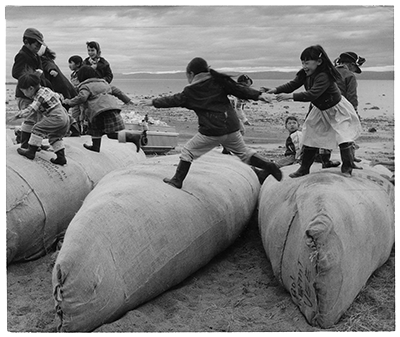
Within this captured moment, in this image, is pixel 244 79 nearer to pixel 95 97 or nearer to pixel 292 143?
pixel 292 143

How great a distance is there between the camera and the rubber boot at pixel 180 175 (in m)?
4.68

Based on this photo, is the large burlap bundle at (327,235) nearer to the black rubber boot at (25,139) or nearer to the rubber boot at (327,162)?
the rubber boot at (327,162)

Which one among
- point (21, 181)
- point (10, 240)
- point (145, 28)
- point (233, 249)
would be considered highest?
point (145, 28)

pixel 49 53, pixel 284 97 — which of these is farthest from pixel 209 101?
pixel 49 53

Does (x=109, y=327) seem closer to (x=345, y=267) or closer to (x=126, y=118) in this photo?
(x=345, y=267)

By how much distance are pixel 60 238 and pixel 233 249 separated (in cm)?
145

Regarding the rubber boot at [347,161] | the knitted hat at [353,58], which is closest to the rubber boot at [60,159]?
the rubber boot at [347,161]

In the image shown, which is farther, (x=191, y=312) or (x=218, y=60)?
(x=218, y=60)

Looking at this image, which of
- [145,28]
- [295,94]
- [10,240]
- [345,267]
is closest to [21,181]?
[10,240]

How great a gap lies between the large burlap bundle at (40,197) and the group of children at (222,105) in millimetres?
146

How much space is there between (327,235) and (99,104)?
113 inches

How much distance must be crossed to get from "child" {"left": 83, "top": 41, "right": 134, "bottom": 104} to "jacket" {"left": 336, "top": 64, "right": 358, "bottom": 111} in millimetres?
1767

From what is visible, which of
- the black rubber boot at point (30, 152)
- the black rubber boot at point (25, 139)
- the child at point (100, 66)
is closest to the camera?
the child at point (100, 66)

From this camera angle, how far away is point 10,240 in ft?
15.6
